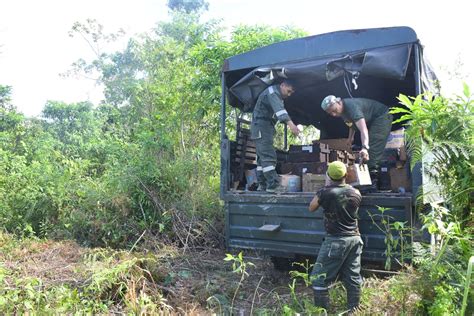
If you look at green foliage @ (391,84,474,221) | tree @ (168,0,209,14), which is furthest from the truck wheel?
tree @ (168,0,209,14)

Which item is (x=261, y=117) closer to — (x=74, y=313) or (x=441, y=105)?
(x=441, y=105)

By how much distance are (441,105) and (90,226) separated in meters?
5.40

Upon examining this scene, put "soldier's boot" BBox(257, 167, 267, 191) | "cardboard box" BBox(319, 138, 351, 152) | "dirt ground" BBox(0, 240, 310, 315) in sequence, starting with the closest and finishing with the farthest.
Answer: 1. "dirt ground" BBox(0, 240, 310, 315)
2. "soldier's boot" BBox(257, 167, 267, 191)
3. "cardboard box" BBox(319, 138, 351, 152)

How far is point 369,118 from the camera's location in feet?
16.8

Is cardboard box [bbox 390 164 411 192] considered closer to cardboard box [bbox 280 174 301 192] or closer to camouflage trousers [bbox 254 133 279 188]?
Answer: cardboard box [bbox 280 174 301 192]

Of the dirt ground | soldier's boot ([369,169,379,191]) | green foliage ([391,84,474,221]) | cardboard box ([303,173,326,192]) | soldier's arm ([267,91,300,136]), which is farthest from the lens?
soldier's arm ([267,91,300,136])

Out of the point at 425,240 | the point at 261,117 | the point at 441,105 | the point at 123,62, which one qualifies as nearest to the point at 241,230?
the point at 261,117

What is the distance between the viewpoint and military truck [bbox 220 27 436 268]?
4.16m

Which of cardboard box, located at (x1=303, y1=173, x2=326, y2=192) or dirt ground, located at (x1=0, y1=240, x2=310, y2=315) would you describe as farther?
cardboard box, located at (x1=303, y1=173, x2=326, y2=192)

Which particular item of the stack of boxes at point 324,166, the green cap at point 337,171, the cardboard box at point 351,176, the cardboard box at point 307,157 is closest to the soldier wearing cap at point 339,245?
the green cap at point 337,171

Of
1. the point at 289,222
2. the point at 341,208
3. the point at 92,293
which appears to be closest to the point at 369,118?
the point at 289,222

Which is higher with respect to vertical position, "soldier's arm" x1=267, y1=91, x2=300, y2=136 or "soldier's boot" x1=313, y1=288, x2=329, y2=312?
"soldier's arm" x1=267, y1=91, x2=300, y2=136

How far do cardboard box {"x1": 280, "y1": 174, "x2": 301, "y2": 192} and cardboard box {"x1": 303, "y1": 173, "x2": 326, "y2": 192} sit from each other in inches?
4.7

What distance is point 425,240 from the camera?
12.8 feet
